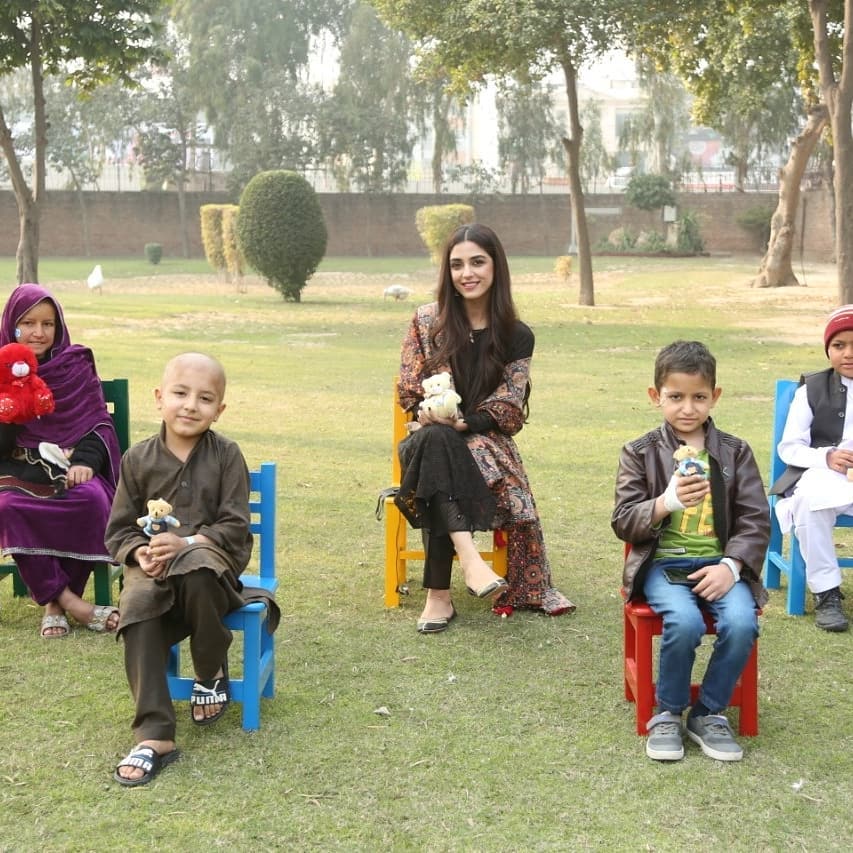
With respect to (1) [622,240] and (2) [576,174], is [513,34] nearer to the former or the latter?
(2) [576,174]

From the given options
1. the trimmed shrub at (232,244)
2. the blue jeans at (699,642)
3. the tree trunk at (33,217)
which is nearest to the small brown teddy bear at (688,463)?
the blue jeans at (699,642)

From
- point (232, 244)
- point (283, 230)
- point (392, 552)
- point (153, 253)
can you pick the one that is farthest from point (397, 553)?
point (153, 253)

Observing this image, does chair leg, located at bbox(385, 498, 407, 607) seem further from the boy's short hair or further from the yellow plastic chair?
the boy's short hair

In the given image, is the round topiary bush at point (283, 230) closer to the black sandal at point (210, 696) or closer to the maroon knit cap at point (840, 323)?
the maroon knit cap at point (840, 323)

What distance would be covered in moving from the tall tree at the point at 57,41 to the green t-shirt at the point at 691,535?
970 centimetres

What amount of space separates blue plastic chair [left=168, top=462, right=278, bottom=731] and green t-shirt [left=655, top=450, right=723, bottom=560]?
134cm

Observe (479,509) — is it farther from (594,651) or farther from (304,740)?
(304,740)

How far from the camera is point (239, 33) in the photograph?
53844 millimetres

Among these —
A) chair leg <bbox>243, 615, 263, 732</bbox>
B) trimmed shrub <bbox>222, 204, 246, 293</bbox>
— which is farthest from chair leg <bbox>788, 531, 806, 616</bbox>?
trimmed shrub <bbox>222, 204, 246, 293</bbox>

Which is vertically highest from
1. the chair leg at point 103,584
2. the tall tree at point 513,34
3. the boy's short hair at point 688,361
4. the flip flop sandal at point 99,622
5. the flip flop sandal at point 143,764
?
the tall tree at point 513,34

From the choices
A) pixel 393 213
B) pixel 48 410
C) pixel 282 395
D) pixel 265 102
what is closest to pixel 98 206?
pixel 265 102

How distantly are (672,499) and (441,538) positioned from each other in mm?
1461

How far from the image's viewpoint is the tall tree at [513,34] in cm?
2031

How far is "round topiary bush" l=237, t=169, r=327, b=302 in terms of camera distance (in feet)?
84.2
